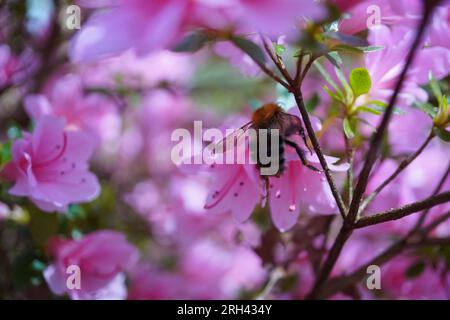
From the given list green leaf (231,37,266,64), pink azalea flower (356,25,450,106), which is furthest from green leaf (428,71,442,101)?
green leaf (231,37,266,64)

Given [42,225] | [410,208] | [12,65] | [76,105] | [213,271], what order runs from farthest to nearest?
[213,271] → [12,65] → [76,105] → [42,225] → [410,208]

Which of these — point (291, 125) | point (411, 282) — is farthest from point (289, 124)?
point (411, 282)

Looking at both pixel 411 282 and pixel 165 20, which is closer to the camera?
pixel 165 20

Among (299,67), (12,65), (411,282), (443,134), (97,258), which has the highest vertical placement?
(12,65)

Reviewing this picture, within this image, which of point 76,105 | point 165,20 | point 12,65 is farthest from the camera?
point 12,65

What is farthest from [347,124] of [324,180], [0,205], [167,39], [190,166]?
[0,205]

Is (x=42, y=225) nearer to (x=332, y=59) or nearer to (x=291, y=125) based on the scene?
(x=291, y=125)
